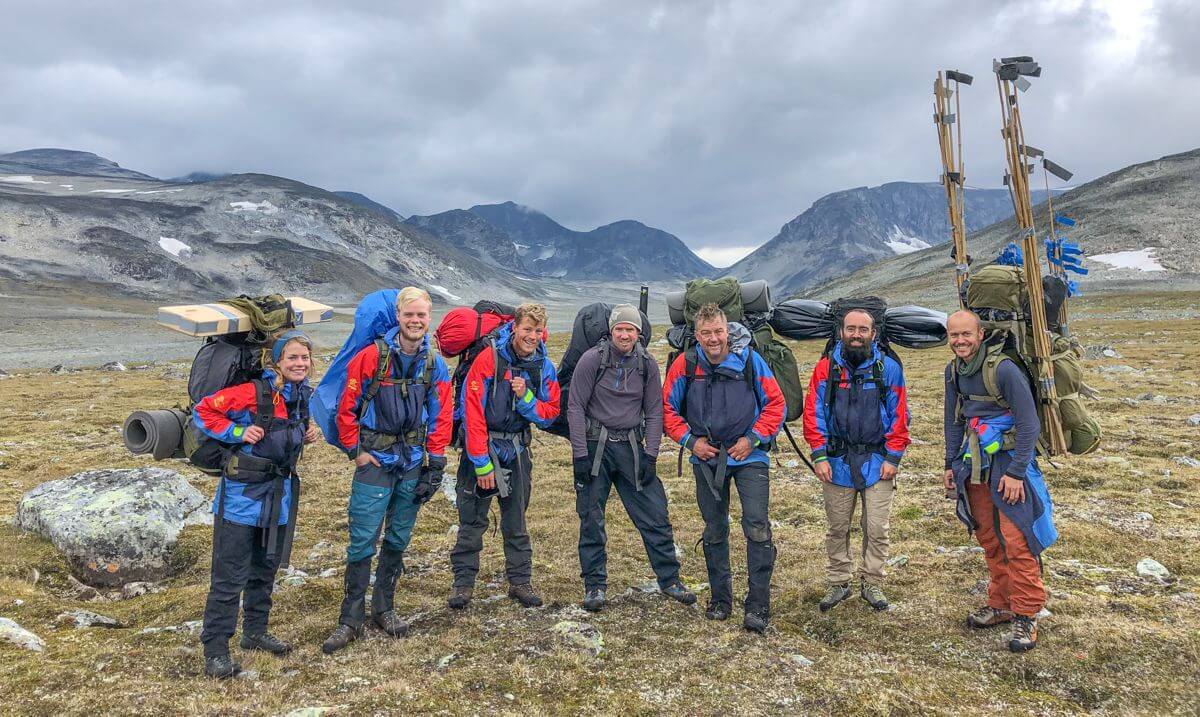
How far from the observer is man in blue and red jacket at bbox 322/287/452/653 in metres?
6.41

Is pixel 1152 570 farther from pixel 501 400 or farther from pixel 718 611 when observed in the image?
pixel 501 400

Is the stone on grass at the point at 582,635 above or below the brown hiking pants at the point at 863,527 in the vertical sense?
below

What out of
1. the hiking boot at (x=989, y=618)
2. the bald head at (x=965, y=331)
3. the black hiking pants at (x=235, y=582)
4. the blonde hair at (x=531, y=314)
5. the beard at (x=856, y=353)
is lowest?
the hiking boot at (x=989, y=618)

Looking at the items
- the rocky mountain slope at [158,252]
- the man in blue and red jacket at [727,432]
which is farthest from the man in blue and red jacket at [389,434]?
the rocky mountain slope at [158,252]

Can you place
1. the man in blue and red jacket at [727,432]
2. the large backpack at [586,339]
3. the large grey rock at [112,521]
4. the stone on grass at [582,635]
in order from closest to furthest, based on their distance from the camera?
the stone on grass at [582,635] → the man in blue and red jacket at [727,432] → the large backpack at [586,339] → the large grey rock at [112,521]

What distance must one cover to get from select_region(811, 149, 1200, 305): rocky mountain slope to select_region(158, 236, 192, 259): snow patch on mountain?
540 feet

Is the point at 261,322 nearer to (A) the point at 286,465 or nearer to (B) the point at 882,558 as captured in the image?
(A) the point at 286,465

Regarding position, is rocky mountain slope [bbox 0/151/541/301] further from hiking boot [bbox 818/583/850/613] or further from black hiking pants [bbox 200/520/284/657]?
hiking boot [bbox 818/583/850/613]

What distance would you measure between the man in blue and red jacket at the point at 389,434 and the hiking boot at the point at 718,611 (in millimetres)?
3474

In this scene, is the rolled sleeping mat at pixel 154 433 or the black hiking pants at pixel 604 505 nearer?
the rolled sleeping mat at pixel 154 433

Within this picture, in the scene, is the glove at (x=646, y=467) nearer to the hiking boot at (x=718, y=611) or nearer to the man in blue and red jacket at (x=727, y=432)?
the man in blue and red jacket at (x=727, y=432)

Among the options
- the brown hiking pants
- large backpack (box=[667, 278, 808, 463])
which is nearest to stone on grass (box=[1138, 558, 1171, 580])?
the brown hiking pants

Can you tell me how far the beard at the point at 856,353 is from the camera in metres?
6.81

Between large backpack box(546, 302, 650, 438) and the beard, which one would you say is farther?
large backpack box(546, 302, 650, 438)
